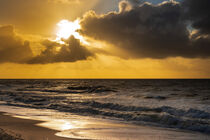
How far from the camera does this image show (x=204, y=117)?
46.9ft

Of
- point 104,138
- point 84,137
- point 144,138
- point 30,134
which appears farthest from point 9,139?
point 144,138

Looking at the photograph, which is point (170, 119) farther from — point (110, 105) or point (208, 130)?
point (110, 105)

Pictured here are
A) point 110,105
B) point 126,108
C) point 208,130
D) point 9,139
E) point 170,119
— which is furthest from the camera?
point 110,105

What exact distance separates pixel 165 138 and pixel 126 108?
9.73m

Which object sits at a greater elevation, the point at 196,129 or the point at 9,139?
the point at 9,139

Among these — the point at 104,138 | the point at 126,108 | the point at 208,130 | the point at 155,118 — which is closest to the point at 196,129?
the point at 208,130

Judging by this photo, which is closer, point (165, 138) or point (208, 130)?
point (165, 138)

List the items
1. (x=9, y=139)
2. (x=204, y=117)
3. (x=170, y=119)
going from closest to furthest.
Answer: (x=9, y=139), (x=170, y=119), (x=204, y=117)

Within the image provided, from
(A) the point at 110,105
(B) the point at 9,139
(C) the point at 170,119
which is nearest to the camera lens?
(B) the point at 9,139

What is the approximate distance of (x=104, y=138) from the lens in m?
8.41

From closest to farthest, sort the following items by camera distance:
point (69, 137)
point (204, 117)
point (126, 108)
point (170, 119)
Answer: point (69, 137) < point (170, 119) < point (204, 117) < point (126, 108)

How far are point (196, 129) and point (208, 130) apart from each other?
0.61 m

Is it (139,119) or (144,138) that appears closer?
(144,138)

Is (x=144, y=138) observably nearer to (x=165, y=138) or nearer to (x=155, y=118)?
(x=165, y=138)
